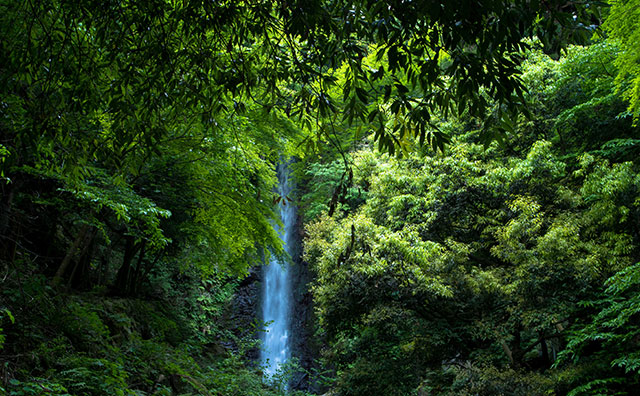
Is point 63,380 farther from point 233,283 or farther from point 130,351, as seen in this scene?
point 233,283

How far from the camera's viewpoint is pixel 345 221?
12148mm

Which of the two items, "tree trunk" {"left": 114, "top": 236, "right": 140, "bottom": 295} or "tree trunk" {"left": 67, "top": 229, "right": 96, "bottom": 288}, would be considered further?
"tree trunk" {"left": 114, "top": 236, "right": 140, "bottom": 295}

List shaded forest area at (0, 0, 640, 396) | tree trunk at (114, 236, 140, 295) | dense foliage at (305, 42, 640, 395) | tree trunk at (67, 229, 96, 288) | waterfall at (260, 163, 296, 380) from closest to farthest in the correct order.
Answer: shaded forest area at (0, 0, 640, 396)
dense foliage at (305, 42, 640, 395)
tree trunk at (67, 229, 96, 288)
tree trunk at (114, 236, 140, 295)
waterfall at (260, 163, 296, 380)

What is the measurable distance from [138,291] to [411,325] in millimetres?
6768

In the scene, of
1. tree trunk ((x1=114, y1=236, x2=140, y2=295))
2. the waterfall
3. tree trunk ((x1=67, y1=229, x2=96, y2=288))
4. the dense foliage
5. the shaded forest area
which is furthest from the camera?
the waterfall

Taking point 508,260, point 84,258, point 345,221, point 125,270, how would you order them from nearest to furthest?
point 508,260, point 84,258, point 125,270, point 345,221

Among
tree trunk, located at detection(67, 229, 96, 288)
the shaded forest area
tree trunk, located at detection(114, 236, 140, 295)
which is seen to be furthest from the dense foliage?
tree trunk, located at detection(67, 229, 96, 288)

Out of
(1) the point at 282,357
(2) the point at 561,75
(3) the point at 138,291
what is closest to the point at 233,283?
(1) the point at 282,357

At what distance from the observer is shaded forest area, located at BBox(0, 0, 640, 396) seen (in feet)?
9.74

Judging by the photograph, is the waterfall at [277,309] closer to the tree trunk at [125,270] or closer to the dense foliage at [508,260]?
the dense foliage at [508,260]

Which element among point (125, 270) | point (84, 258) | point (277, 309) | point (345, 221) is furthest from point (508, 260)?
point (277, 309)

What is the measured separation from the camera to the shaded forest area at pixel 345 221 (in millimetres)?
2969

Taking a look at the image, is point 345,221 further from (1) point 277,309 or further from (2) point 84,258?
(1) point 277,309

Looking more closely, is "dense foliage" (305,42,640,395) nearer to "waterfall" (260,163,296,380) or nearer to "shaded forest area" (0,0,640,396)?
"shaded forest area" (0,0,640,396)
